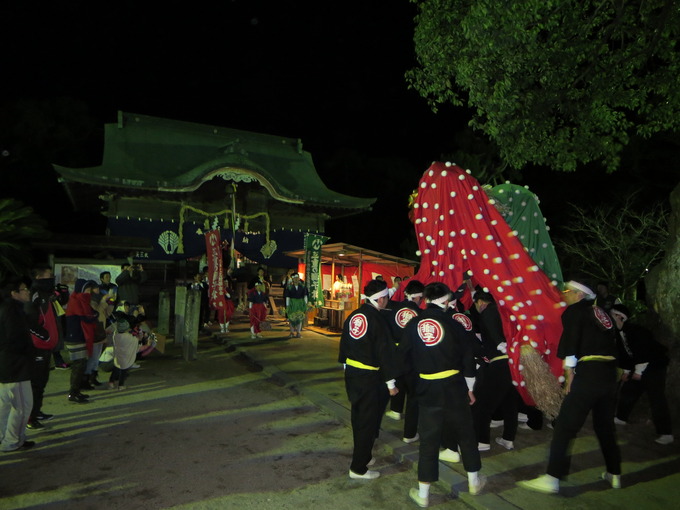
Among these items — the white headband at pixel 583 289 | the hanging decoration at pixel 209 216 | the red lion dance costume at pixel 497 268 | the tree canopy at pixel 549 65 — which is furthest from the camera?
the hanging decoration at pixel 209 216

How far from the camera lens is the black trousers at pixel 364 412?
13.4 feet

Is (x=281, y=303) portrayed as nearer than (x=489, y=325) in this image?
No

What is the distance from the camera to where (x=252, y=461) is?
4531mm

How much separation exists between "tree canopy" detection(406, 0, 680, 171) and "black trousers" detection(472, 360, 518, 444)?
175 inches

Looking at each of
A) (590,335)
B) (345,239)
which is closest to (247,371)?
(590,335)

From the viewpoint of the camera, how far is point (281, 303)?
1908 centimetres

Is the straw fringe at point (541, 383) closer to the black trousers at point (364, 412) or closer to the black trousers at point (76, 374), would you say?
the black trousers at point (364, 412)

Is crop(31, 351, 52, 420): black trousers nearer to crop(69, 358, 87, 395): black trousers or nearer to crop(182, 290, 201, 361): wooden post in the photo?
crop(69, 358, 87, 395): black trousers

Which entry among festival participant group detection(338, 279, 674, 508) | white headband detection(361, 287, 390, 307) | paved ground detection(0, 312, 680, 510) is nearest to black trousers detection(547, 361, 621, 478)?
festival participant group detection(338, 279, 674, 508)

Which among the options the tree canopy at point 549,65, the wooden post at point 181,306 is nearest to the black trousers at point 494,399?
the tree canopy at point 549,65

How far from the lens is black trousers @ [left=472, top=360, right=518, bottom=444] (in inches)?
186

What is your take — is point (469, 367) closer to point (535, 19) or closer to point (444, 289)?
point (444, 289)

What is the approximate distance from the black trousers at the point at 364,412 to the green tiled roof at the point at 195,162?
39.6 ft

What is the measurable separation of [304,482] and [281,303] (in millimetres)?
15167
